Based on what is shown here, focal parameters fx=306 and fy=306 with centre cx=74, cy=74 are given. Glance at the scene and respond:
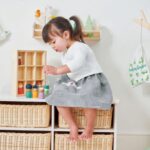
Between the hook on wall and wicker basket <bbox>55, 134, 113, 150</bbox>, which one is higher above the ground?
the hook on wall

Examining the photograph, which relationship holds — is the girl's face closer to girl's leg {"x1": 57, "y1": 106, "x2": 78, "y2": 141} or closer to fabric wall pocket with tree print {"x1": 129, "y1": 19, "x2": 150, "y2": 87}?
girl's leg {"x1": 57, "y1": 106, "x2": 78, "y2": 141}

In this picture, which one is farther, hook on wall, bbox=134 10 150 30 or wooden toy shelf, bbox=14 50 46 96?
hook on wall, bbox=134 10 150 30

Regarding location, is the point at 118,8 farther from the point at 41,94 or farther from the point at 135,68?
the point at 41,94

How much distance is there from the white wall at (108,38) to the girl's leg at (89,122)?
1.69ft

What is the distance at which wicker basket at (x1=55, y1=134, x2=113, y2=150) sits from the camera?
1890 mm

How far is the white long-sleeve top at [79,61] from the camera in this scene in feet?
5.87

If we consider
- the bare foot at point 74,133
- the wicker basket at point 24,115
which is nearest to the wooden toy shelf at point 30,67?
the wicker basket at point 24,115

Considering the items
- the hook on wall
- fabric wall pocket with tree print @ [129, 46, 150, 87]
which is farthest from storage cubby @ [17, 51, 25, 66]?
the hook on wall

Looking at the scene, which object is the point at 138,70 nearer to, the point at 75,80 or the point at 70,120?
the point at 75,80

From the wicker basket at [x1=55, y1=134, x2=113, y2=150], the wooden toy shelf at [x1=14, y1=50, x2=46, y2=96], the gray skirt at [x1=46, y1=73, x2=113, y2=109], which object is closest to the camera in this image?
→ the gray skirt at [x1=46, y1=73, x2=113, y2=109]

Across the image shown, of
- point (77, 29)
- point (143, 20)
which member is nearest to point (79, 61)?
point (77, 29)

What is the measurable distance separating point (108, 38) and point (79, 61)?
0.54m

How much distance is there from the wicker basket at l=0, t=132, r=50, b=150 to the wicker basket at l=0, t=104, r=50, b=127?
6 cm

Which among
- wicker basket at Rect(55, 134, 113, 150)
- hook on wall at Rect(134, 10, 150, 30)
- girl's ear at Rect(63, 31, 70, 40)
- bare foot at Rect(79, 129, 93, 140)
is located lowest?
wicker basket at Rect(55, 134, 113, 150)
